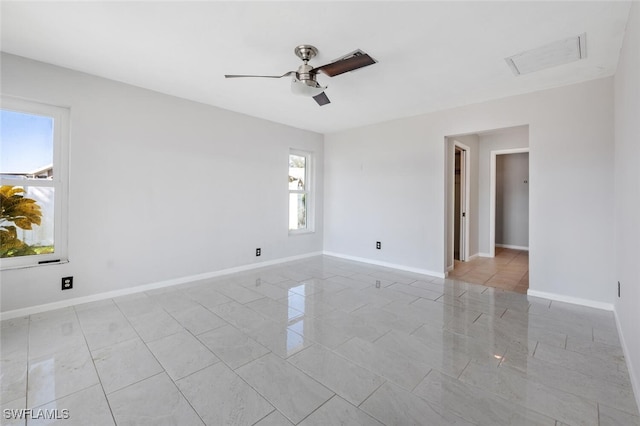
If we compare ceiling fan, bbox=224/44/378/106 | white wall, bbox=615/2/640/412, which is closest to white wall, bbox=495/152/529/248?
white wall, bbox=615/2/640/412

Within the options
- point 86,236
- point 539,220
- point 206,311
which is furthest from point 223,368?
point 539,220

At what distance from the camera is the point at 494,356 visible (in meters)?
2.09

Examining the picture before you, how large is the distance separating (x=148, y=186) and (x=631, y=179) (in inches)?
178

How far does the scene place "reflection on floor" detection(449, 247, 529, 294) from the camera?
12.6ft

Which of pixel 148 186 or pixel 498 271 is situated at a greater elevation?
pixel 148 186

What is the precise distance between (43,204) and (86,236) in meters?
0.49

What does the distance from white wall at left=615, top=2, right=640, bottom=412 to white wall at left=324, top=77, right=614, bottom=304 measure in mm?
573

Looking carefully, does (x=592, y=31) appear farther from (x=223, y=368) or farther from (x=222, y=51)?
(x=223, y=368)

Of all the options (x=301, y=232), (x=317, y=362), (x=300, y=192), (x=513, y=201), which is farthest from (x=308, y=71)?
A: (x=513, y=201)

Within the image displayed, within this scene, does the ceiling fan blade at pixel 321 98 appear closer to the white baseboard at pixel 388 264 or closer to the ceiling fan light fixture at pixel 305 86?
the ceiling fan light fixture at pixel 305 86

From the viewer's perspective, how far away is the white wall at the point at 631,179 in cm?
172

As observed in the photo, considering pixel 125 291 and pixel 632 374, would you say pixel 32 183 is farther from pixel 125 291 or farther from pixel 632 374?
pixel 632 374

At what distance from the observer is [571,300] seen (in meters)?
3.16

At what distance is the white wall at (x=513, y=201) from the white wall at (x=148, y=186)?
18.1 ft
